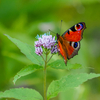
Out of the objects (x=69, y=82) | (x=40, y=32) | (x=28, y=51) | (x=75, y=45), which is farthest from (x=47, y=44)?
(x=40, y=32)

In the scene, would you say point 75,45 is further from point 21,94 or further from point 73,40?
point 21,94

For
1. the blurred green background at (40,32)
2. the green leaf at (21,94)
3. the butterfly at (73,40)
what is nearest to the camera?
the green leaf at (21,94)

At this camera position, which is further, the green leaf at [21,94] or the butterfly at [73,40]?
the butterfly at [73,40]

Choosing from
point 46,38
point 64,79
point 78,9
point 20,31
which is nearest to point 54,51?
point 46,38

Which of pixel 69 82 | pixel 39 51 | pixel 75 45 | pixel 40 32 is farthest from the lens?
pixel 40 32

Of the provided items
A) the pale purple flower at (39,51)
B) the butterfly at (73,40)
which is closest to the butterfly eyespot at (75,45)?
the butterfly at (73,40)

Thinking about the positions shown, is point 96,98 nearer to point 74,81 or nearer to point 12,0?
point 74,81

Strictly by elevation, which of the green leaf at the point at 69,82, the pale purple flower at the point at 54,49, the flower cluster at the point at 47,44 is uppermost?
the flower cluster at the point at 47,44

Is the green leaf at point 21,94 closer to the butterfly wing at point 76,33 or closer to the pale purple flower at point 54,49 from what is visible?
the pale purple flower at point 54,49
